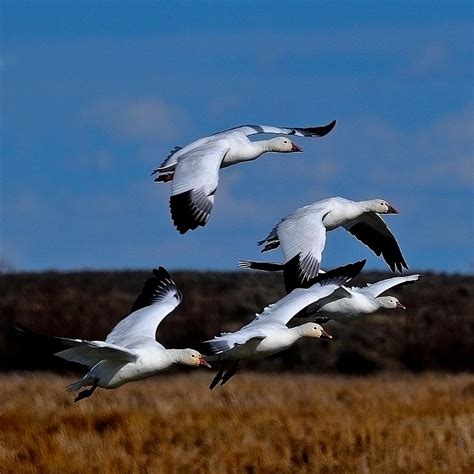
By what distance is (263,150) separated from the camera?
1174 cm

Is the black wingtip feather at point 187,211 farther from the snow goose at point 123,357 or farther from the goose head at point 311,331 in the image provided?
the goose head at point 311,331

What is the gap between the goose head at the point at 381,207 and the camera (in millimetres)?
11906

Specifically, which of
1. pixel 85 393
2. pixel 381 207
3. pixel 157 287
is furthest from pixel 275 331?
pixel 157 287

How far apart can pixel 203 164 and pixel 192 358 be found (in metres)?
1.16

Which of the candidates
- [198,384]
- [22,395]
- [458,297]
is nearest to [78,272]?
[458,297]

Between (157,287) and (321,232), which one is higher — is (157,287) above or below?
below

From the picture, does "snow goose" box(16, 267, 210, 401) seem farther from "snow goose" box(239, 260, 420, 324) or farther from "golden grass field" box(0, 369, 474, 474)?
"golden grass field" box(0, 369, 474, 474)

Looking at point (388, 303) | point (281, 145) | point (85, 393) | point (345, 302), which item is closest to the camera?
point (85, 393)

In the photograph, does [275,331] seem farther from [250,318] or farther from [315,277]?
[250,318]

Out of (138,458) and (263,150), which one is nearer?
(263,150)

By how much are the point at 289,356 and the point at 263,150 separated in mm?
15793

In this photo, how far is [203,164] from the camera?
35.5 ft

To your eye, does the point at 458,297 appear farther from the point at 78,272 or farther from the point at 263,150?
the point at 263,150

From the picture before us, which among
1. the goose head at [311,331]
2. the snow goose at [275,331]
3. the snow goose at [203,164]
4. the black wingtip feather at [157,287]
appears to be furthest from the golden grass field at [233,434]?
the snow goose at [203,164]
